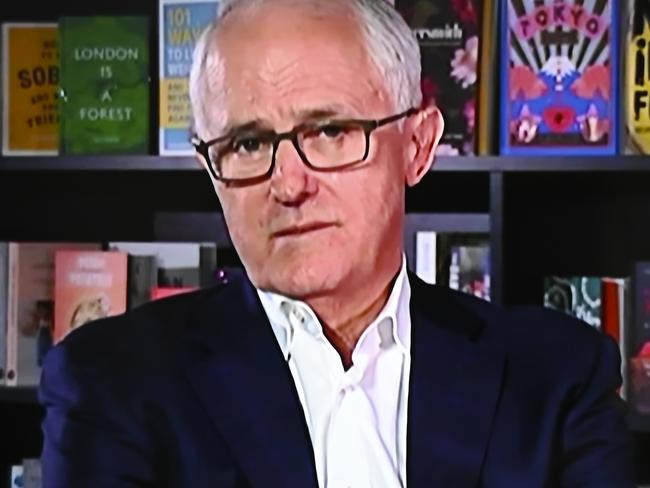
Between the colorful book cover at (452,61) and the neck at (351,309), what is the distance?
75 cm

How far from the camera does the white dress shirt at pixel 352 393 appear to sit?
1.06 meters

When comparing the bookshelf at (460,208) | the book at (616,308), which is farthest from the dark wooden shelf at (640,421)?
the book at (616,308)

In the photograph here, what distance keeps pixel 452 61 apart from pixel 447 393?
843 mm

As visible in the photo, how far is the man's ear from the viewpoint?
1090mm

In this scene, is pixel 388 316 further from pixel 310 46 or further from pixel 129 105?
pixel 129 105

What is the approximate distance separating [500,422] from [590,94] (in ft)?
2.75

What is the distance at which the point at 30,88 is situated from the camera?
2016 millimetres

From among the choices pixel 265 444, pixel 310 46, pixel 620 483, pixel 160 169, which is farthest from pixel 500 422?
pixel 160 169

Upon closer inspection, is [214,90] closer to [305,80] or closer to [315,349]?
[305,80]

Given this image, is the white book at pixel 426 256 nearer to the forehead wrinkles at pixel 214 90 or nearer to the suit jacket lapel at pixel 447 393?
the suit jacket lapel at pixel 447 393

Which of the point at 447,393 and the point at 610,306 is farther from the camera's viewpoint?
the point at 610,306

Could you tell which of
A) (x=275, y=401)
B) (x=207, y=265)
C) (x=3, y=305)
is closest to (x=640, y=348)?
(x=207, y=265)

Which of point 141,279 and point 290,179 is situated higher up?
point 290,179

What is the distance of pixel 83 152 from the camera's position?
194cm
